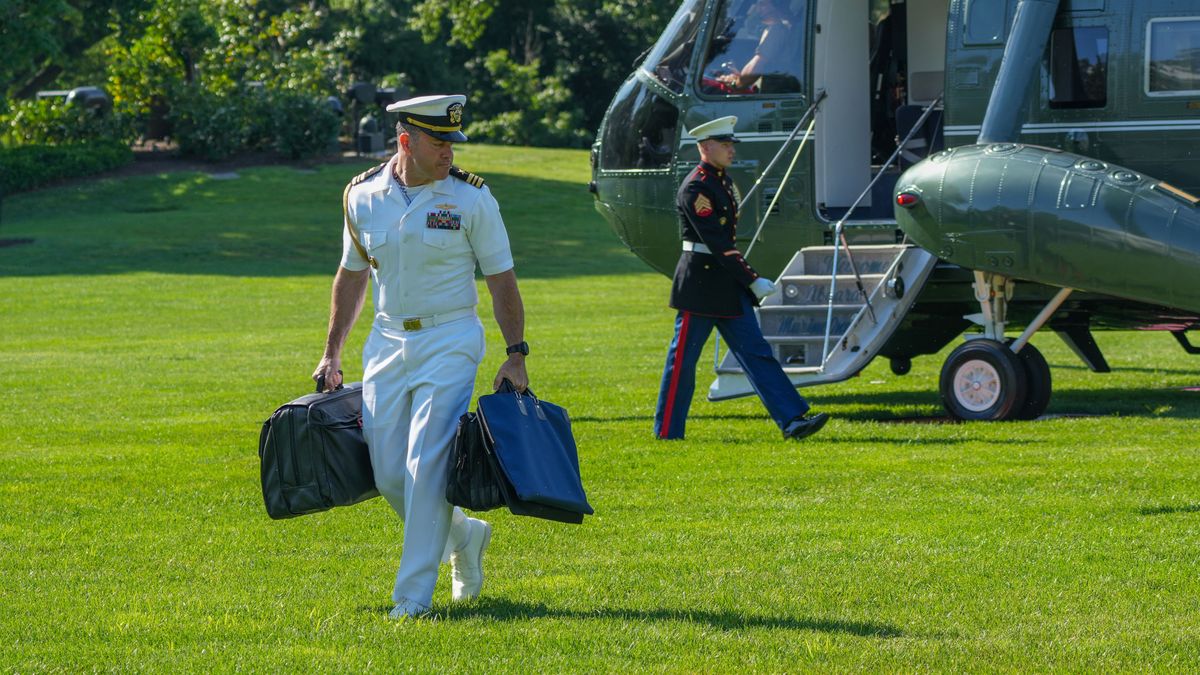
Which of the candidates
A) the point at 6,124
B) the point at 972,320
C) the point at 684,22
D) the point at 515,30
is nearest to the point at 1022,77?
the point at 972,320

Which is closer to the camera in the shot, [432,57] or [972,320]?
[972,320]

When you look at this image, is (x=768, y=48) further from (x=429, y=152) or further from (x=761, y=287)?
(x=429, y=152)

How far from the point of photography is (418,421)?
20.1 ft

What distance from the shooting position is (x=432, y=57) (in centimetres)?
5688

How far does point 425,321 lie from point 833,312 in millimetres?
6417

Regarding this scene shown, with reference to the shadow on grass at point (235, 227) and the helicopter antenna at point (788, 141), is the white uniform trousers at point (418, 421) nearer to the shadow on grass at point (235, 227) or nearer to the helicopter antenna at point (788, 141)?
the helicopter antenna at point (788, 141)

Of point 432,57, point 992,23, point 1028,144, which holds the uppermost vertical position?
point 992,23

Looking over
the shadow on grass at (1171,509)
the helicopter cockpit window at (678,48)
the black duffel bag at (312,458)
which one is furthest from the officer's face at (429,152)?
the helicopter cockpit window at (678,48)

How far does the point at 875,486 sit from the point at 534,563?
246 cm

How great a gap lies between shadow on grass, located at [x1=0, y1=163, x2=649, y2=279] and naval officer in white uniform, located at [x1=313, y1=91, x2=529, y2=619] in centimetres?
2240

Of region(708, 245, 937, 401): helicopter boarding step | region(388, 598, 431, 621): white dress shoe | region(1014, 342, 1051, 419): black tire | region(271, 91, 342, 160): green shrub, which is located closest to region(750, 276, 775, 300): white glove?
region(708, 245, 937, 401): helicopter boarding step

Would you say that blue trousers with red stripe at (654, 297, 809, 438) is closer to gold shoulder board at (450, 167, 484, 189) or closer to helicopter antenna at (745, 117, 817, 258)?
helicopter antenna at (745, 117, 817, 258)

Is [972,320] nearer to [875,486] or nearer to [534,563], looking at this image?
[875,486]

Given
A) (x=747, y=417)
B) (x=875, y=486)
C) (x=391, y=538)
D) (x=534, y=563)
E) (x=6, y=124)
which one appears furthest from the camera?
(x=6, y=124)
